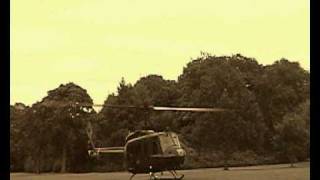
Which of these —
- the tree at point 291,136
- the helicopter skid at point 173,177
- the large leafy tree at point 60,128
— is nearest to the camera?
the tree at point 291,136

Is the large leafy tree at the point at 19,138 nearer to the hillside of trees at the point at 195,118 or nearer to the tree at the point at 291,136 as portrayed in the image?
the hillside of trees at the point at 195,118

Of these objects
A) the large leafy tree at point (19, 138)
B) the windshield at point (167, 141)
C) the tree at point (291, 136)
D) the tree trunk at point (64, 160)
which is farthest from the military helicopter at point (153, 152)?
the large leafy tree at point (19, 138)

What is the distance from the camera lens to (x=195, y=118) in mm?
12836

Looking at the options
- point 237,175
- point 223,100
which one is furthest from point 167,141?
point 223,100

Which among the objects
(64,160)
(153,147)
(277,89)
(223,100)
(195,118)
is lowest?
(64,160)

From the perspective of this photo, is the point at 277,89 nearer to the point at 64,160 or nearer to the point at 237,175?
the point at 237,175

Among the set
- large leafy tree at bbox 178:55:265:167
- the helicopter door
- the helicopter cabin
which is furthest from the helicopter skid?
large leafy tree at bbox 178:55:265:167

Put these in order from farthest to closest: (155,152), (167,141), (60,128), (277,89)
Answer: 1. (277,89)
2. (60,128)
3. (155,152)
4. (167,141)

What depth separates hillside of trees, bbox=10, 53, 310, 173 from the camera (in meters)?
11.3

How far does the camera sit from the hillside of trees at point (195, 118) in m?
11.3

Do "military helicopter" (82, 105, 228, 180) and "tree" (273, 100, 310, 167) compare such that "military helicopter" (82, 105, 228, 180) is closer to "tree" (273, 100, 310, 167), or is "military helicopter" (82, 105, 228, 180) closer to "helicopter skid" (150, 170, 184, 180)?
"helicopter skid" (150, 170, 184, 180)

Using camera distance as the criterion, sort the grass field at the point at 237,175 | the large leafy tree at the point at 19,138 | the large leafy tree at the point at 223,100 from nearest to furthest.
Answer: the grass field at the point at 237,175, the large leafy tree at the point at 19,138, the large leafy tree at the point at 223,100
